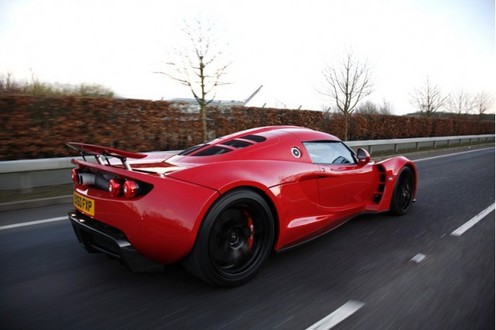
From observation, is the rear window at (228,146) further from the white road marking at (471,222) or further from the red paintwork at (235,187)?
the white road marking at (471,222)

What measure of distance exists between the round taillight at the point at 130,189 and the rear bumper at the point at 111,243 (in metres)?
0.26

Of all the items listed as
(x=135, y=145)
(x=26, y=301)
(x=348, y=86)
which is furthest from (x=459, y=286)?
(x=348, y=86)

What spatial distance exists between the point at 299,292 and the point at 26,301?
1.86 meters

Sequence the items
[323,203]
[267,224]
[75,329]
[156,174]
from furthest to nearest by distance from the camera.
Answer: [323,203], [267,224], [156,174], [75,329]

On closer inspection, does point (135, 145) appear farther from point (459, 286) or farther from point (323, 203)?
point (459, 286)

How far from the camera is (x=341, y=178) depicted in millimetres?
3217

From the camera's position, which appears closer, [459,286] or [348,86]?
[459,286]

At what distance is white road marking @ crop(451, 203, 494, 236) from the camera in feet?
12.1

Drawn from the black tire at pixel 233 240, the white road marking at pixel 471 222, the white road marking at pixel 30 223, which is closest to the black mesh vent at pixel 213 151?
the black tire at pixel 233 240

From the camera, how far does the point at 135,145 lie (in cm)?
775

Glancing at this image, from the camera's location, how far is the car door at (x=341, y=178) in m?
3.06

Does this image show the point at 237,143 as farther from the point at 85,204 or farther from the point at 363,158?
the point at 363,158

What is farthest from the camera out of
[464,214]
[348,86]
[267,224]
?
[348,86]

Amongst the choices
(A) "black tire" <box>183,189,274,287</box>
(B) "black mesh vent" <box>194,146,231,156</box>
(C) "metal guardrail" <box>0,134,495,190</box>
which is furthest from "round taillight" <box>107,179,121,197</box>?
(C) "metal guardrail" <box>0,134,495,190</box>
